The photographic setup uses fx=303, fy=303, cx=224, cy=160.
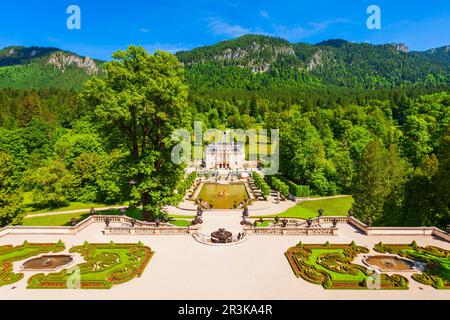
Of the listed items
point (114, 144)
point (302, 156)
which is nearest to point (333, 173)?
point (302, 156)

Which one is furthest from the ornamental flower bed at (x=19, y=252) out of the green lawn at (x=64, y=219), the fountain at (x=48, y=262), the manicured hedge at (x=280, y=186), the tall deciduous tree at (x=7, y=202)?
the manicured hedge at (x=280, y=186)

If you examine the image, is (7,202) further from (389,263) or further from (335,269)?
(389,263)

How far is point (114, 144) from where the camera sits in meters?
29.5

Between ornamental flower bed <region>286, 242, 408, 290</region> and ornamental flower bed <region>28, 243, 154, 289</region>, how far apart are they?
10.7 meters

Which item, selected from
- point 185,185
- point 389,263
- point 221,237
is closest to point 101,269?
point 221,237

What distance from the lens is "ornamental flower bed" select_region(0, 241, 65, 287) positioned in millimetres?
19484

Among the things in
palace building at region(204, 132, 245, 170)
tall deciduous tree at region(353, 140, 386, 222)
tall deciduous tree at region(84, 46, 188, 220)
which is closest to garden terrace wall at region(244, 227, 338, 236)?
tall deciduous tree at region(353, 140, 386, 222)

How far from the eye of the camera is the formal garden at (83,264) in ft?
59.8

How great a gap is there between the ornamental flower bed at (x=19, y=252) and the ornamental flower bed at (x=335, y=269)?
59.1 feet

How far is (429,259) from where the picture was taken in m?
22.2

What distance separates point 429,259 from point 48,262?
27559mm

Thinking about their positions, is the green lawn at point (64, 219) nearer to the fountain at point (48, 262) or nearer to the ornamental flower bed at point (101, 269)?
the ornamental flower bed at point (101, 269)

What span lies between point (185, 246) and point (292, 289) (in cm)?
972
